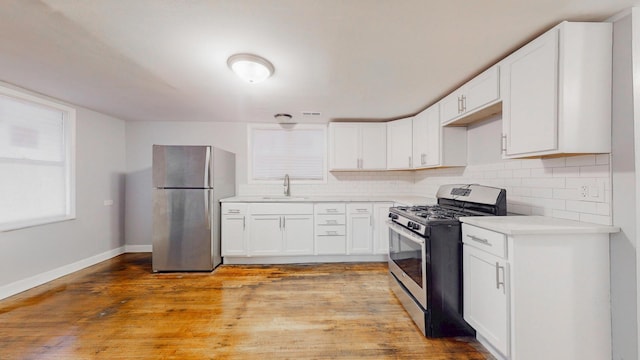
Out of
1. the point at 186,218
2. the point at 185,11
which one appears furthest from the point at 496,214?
the point at 186,218

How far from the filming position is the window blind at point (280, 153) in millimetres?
4332

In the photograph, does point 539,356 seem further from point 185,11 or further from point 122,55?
point 122,55

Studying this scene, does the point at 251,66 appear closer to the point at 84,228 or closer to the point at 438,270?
the point at 438,270

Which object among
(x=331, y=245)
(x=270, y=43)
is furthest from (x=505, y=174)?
(x=270, y=43)

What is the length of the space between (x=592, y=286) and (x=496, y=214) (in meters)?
0.71

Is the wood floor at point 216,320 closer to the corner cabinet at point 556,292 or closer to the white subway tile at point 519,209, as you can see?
the corner cabinet at point 556,292

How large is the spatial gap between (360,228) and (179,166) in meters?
2.61

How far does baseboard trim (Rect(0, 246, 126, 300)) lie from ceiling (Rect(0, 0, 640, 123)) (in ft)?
6.87

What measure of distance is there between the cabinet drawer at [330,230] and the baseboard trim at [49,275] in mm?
3212

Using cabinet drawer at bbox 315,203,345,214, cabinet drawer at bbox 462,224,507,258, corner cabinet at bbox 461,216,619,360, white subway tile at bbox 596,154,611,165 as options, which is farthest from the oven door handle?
white subway tile at bbox 596,154,611,165

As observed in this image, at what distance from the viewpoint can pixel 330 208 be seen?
3650mm

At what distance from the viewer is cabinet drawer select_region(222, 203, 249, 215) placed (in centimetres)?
361

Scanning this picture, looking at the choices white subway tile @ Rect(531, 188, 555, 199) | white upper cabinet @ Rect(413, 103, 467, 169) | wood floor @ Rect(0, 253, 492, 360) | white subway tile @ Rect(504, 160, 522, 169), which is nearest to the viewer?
wood floor @ Rect(0, 253, 492, 360)

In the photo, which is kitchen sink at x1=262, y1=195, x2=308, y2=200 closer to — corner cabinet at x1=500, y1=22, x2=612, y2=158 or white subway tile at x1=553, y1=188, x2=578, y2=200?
white subway tile at x1=553, y1=188, x2=578, y2=200
